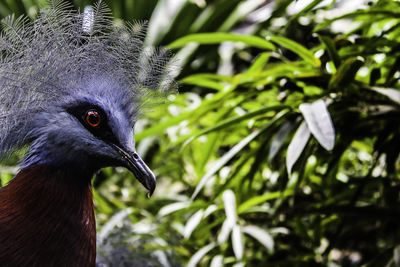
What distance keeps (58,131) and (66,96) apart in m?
0.07

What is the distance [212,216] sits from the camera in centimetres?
174

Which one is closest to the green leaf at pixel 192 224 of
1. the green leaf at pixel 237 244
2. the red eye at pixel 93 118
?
the green leaf at pixel 237 244

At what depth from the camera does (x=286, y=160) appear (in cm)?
103

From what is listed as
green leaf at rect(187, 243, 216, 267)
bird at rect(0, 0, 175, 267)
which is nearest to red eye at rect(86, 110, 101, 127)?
bird at rect(0, 0, 175, 267)

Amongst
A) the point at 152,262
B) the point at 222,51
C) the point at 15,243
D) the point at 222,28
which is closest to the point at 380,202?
the point at 152,262

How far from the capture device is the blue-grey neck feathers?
0.88 metres

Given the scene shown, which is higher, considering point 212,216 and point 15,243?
point 15,243

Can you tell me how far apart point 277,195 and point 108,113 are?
30.4 inches

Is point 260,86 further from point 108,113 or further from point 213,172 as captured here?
point 108,113

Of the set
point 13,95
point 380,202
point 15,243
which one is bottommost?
point 380,202

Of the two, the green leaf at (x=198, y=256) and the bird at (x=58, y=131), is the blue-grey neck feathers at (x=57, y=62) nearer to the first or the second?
the bird at (x=58, y=131)

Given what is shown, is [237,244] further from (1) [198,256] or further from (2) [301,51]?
(2) [301,51]

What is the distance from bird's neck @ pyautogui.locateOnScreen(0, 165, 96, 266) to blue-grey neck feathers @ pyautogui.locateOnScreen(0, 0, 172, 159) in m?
0.10

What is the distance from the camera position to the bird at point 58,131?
85 centimetres
